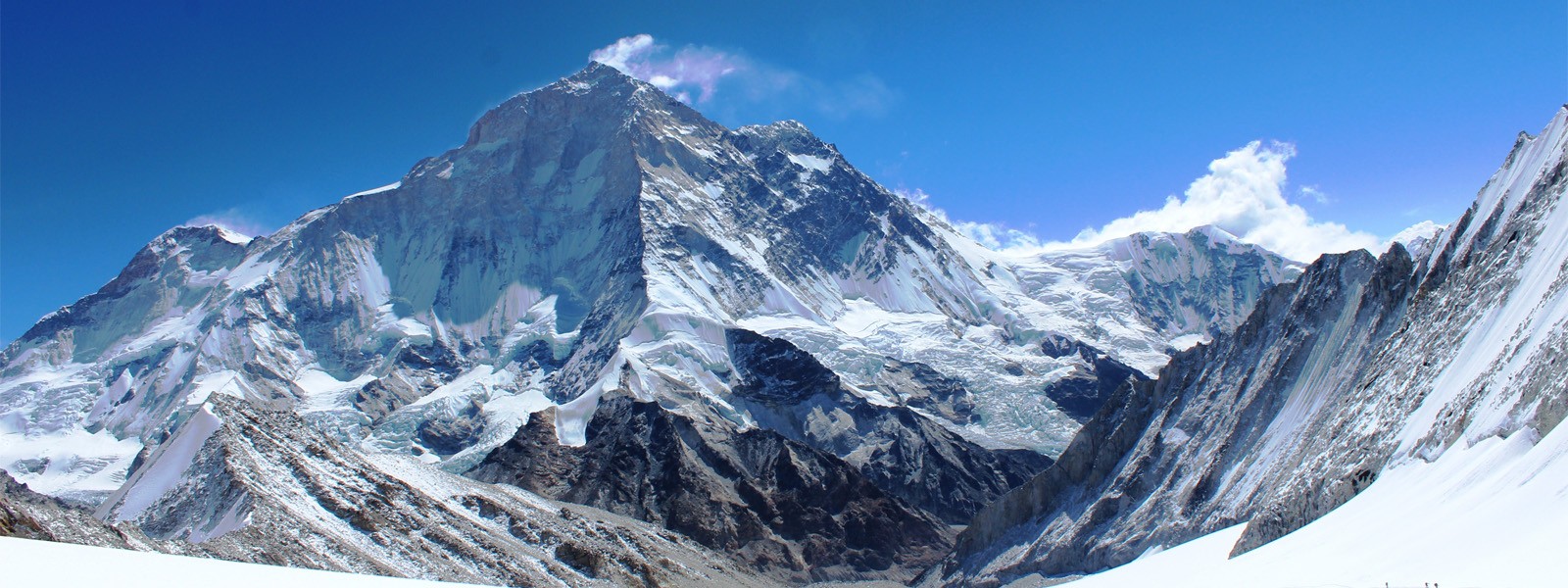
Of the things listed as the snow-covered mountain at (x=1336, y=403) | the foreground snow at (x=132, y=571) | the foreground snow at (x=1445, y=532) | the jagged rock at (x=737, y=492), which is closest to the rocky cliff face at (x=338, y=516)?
the jagged rock at (x=737, y=492)

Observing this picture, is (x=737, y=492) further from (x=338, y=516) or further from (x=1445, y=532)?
(x=1445, y=532)

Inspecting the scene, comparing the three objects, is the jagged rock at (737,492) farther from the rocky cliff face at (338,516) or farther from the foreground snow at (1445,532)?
the foreground snow at (1445,532)

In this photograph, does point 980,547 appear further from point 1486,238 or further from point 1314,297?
point 1486,238

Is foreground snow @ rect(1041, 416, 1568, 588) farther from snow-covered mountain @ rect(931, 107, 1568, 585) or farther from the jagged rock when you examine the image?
the jagged rock

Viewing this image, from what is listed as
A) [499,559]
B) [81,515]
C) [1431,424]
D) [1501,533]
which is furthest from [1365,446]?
[81,515]

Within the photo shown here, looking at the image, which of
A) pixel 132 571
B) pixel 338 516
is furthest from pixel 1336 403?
pixel 132 571

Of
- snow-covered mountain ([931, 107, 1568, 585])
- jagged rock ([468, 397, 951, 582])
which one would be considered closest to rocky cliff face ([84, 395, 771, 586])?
jagged rock ([468, 397, 951, 582])

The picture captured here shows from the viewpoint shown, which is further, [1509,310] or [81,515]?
[81,515]
